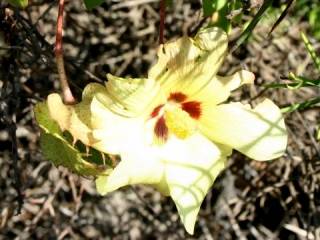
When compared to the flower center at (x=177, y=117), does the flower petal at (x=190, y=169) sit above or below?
below

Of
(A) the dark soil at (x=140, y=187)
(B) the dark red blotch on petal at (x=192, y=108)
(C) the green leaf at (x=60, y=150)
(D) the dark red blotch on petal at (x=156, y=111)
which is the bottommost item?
(A) the dark soil at (x=140, y=187)

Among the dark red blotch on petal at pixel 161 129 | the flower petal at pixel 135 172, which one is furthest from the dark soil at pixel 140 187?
the flower petal at pixel 135 172

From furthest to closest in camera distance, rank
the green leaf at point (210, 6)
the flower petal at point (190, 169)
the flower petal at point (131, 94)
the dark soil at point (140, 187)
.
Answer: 1. the dark soil at point (140, 187)
2. the green leaf at point (210, 6)
3. the flower petal at point (190, 169)
4. the flower petal at point (131, 94)

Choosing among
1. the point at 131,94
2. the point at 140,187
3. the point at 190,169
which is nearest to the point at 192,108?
the point at 190,169

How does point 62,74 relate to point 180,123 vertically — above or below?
above

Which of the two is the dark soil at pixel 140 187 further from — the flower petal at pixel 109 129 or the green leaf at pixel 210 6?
the flower petal at pixel 109 129

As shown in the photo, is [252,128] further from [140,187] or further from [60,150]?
[140,187]

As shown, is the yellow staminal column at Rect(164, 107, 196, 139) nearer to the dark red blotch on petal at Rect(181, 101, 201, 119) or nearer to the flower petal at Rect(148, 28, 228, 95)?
the dark red blotch on petal at Rect(181, 101, 201, 119)

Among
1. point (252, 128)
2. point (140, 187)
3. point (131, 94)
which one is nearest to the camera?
point (131, 94)
